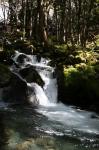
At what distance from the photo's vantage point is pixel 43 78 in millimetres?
21547

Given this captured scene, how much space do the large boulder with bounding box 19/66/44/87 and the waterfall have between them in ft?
1.07

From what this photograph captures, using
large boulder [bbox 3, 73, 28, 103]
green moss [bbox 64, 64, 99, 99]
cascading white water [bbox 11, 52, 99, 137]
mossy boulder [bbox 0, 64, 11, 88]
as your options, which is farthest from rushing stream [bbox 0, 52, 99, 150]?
mossy boulder [bbox 0, 64, 11, 88]

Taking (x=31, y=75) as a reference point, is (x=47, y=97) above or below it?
below

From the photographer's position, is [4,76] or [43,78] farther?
[43,78]

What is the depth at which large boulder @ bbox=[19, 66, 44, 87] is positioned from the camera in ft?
67.5

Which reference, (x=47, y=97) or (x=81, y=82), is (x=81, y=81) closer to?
(x=81, y=82)

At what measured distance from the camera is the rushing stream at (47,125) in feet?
40.7

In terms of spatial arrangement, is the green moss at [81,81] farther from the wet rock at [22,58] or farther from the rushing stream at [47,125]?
the wet rock at [22,58]

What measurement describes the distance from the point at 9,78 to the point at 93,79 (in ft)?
15.6

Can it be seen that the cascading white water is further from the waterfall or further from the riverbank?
the riverbank

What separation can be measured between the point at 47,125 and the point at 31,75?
6.28m

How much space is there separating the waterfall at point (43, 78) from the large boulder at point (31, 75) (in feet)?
1.07

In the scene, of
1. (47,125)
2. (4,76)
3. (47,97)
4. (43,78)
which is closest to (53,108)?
(47,97)

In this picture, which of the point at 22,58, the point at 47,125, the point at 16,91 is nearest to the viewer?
the point at 47,125
